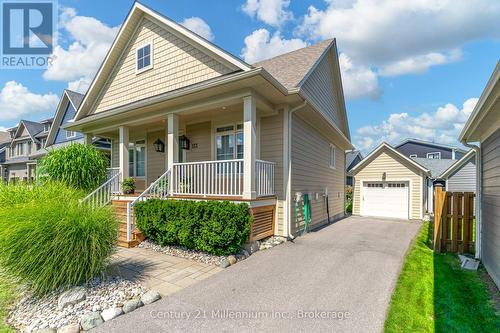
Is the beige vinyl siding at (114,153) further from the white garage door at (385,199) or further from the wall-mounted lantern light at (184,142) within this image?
the white garage door at (385,199)

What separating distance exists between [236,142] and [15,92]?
2268cm

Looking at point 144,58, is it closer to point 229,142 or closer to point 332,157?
point 229,142

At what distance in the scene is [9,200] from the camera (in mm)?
5066

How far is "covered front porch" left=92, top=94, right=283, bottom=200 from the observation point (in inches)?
253

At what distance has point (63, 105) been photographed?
19828mm

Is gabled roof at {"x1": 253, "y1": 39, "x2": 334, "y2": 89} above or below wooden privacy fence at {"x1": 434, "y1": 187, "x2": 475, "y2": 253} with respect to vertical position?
above

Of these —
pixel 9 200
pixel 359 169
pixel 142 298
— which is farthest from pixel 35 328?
pixel 359 169

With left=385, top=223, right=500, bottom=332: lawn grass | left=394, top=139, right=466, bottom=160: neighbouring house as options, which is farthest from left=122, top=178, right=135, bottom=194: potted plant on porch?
left=394, top=139, right=466, bottom=160: neighbouring house

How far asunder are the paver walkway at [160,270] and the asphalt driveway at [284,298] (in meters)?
0.28

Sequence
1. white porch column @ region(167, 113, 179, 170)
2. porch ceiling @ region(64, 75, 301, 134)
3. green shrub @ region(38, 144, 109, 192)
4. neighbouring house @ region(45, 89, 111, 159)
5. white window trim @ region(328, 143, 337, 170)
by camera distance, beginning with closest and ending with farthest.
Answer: porch ceiling @ region(64, 75, 301, 134), white porch column @ region(167, 113, 179, 170), green shrub @ region(38, 144, 109, 192), white window trim @ region(328, 143, 337, 170), neighbouring house @ region(45, 89, 111, 159)

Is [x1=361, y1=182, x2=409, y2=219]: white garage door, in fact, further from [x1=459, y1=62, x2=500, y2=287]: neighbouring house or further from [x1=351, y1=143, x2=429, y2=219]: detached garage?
[x1=459, y1=62, x2=500, y2=287]: neighbouring house

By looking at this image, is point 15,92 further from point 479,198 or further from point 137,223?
point 479,198

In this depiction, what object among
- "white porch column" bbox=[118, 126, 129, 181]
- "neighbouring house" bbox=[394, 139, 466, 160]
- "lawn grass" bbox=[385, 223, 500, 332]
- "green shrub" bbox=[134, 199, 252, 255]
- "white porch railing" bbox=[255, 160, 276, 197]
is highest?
"neighbouring house" bbox=[394, 139, 466, 160]

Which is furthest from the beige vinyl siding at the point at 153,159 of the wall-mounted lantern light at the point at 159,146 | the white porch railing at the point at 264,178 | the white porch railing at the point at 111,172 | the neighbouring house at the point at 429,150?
the neighbouring house at the point at 429,150
